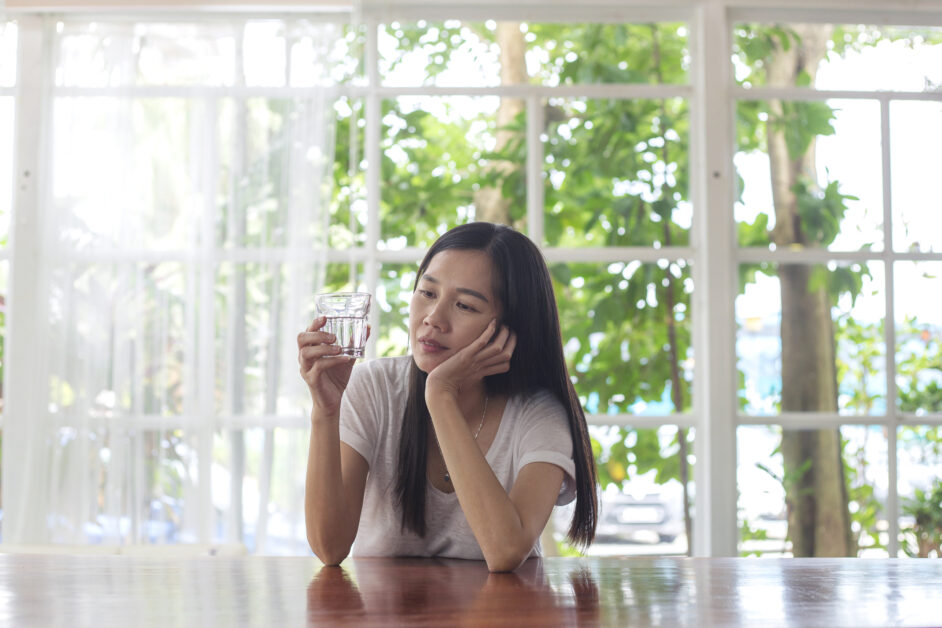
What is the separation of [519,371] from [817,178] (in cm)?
177

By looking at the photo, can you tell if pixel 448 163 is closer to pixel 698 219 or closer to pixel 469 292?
pixel 698 219

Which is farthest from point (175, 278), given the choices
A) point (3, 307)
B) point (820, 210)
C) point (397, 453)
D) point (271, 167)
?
point (820, 210)

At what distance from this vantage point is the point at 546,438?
1453mm

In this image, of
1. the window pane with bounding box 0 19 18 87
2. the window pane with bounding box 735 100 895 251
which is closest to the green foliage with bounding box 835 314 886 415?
the window pane with bounding box 735 100 895 251

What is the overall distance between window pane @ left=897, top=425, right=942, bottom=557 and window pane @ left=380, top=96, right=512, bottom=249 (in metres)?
1.45

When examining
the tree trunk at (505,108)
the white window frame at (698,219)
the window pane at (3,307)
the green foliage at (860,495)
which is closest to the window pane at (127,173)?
the white window frame at (698,219)

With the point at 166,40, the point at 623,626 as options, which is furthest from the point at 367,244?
the point at 623,626

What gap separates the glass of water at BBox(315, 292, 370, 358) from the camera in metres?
1.31

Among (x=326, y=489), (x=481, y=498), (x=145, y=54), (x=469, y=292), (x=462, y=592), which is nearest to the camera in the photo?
(x=462, y=592)

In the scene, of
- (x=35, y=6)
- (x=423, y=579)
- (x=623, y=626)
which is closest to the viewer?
(x=623, y=626)

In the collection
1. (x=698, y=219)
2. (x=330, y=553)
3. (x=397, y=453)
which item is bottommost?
(x=330, y=553)

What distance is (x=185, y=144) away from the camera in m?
2.85

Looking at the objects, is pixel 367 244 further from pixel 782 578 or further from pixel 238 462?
pixel 782 578

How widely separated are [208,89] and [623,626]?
8.05ft
